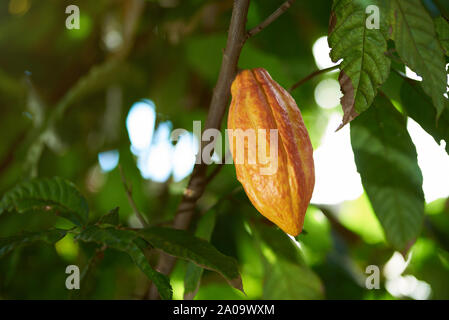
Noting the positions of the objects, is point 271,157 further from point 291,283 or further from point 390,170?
point 291,283

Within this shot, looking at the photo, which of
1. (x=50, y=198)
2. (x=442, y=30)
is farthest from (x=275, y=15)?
(x=50, y=198)

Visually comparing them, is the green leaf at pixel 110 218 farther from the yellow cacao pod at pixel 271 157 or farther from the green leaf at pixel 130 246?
the yellow cacao pod at pixel 271 157

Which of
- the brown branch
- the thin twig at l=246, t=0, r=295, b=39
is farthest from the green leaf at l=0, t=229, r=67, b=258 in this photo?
the thin twig at l=246, t=0, r=295, b=39

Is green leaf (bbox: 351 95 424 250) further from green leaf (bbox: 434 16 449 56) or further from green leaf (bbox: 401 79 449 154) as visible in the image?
green leaf (bbox: 434 16 449 56)

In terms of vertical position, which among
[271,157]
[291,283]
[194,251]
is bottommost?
[291,283]
